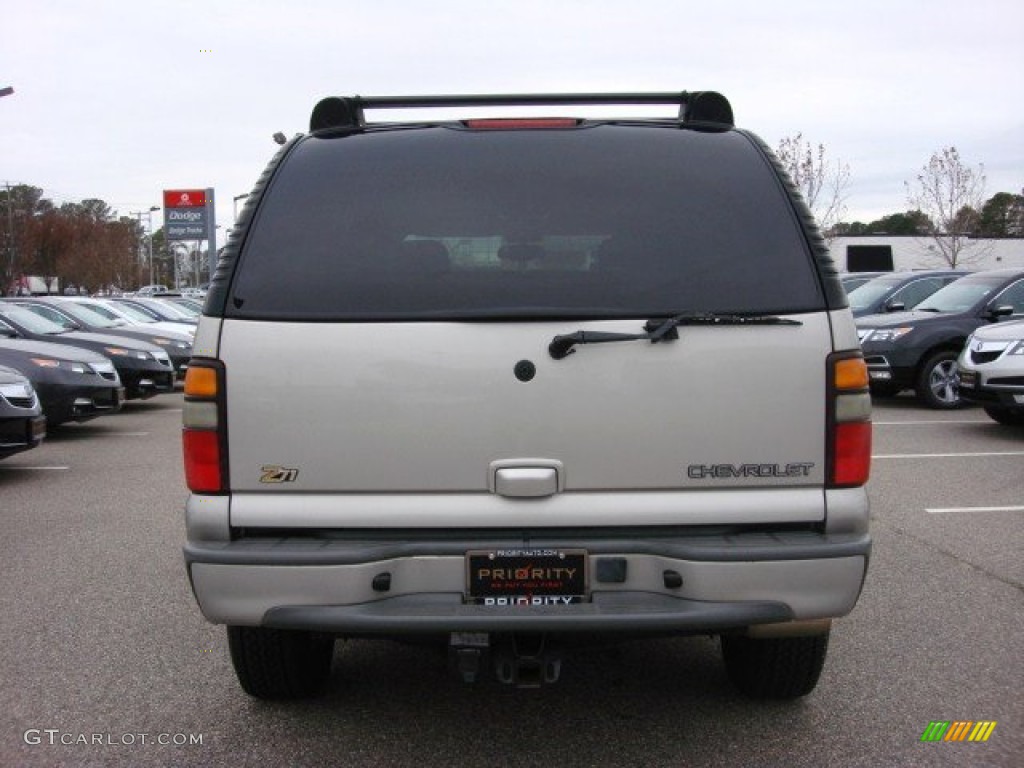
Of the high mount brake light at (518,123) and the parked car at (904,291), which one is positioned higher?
the high mount brake light at (518,123)

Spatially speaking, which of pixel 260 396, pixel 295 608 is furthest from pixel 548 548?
pixel 260 396

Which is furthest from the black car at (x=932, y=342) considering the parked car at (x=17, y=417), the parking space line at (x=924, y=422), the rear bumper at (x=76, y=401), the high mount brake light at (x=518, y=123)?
the high mount brake light at (x=518, y=123)

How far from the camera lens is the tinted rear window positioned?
3.01 meters

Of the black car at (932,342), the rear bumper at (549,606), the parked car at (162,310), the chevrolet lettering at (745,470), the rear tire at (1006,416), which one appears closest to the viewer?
the rear bumper at (549,606)

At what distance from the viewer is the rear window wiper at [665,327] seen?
2.93 m

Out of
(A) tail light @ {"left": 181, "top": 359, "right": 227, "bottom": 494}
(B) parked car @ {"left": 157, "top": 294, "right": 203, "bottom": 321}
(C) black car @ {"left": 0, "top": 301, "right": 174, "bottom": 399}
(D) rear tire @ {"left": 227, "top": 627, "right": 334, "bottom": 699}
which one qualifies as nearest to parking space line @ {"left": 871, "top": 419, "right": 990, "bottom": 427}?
(C) black car @ {"left": 0, "top": 301, "right": 174, "bottom": 399}

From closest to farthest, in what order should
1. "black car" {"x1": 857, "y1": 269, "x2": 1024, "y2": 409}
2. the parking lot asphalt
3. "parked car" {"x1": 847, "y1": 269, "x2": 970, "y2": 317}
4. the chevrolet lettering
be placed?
the chevrolet lettering < the parking lot asphalt < "black car" {"x1": 857, "y1": 269, "x2": 1024, "y2": 409} < "parked car" {"x1": 847, "y1": 269, "x2": 970, "y2": 317}

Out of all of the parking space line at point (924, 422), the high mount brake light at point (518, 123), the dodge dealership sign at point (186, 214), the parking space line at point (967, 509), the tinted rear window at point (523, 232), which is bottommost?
the parking space line at point (924, 422)

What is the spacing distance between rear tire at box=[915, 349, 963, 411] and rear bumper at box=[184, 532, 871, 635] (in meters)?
10.8

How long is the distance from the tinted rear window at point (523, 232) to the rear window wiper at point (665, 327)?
A: 35 mm

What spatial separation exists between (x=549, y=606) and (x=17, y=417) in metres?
6.63

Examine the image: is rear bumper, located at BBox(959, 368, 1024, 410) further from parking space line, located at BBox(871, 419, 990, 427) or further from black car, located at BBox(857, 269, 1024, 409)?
black car, located at BBox(857, 269, 1024, 409)

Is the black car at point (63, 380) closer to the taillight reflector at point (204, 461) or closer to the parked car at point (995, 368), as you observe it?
the taillight reflector at point (204, 461)

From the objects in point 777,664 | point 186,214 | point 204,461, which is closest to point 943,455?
point 777,664
